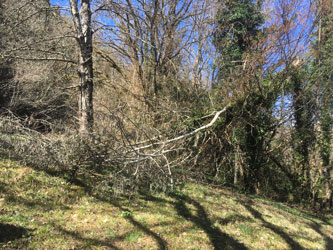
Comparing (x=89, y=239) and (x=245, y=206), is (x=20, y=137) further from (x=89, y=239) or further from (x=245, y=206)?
(x=245, y=206)

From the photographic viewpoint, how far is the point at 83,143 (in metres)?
4.79

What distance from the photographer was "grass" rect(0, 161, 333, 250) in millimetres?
3812

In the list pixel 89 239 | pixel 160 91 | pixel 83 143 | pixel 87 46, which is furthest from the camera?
pixel 160 91

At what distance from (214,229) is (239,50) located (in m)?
9.75

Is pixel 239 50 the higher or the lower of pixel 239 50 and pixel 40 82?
the higher

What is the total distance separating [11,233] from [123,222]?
1.83 m

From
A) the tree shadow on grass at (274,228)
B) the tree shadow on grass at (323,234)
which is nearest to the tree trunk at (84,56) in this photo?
the tree shadow on grass at (274,228)

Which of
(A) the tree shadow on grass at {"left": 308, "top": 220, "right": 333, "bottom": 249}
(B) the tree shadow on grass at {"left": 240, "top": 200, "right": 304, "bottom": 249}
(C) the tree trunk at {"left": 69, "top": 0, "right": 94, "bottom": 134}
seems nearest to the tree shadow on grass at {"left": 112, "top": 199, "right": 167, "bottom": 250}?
(C) the tree trunk at {"left": 69, "top": 0, "right": 94, "bottom": 134}

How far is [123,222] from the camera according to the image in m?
4.67

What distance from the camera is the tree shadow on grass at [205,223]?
476 centimetres

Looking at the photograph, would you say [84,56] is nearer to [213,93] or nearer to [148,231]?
[148,231]

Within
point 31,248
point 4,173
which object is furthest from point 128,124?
point 31,248

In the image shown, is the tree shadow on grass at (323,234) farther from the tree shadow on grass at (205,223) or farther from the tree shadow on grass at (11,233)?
the tree shadow on grass at (11,233)

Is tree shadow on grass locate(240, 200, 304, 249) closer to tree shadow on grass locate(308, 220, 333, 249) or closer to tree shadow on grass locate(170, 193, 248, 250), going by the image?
tree shadow on grass locate(308, 220, 333, 249)
